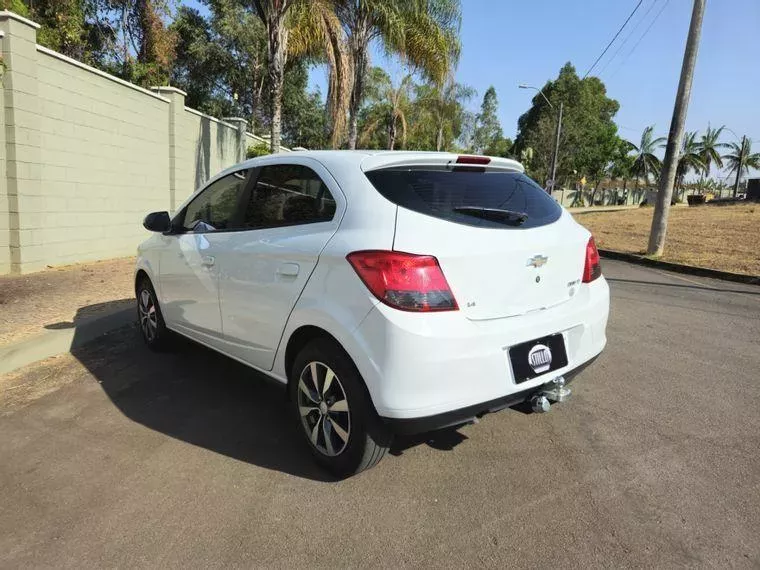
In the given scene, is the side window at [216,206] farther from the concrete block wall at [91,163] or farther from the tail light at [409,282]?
the concrete block wall at [91,163]

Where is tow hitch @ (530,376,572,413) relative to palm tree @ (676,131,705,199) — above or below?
below

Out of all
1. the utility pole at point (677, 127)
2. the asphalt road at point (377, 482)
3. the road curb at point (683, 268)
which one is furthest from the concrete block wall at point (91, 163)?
the utility pole at point (677, 127)

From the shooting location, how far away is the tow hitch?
9.54 ft

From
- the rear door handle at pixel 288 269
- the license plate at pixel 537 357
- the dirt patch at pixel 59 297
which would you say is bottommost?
the dirt patch at pixel 59 297

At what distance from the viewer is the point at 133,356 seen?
5.12m

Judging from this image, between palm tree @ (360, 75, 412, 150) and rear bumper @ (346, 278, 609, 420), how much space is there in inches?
993

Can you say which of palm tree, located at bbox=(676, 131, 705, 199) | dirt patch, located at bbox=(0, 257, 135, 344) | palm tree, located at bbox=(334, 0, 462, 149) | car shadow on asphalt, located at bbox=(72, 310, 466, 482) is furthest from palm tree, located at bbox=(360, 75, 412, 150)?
palm tree, located at bbox=(676, 131, 705, 199)

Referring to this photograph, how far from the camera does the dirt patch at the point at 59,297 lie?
558 centimetres

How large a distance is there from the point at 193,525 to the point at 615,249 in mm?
14257

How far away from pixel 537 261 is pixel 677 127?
1179 cm

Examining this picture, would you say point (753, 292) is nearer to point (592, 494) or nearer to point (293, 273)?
point (592, 494)

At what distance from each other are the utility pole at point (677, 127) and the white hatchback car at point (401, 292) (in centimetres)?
1091

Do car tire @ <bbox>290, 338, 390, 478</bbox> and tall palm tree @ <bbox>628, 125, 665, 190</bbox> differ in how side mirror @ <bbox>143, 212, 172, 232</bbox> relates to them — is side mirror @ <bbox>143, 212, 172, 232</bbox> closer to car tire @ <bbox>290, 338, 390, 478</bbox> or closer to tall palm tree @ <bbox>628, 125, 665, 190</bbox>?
car tire @ <bbox>290, 338, 390, 478</bbox>

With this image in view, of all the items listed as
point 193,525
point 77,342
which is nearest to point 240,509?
point 193,525
